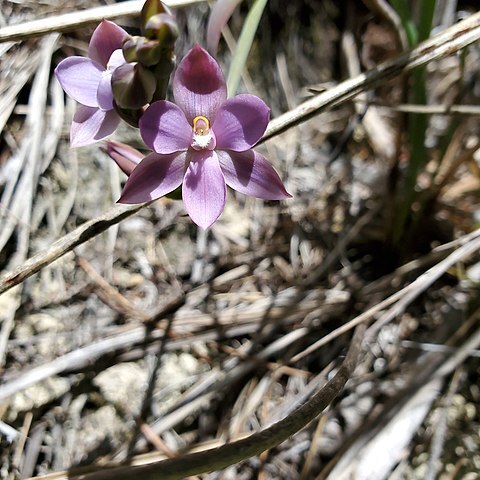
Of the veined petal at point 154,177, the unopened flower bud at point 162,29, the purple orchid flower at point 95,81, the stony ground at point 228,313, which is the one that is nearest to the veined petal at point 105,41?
the purple orchid flower at point 95,81

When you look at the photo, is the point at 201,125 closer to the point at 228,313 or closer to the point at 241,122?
the point at 241,122

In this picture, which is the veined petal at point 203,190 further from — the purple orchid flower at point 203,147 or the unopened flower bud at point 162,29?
the unopened flower bud at point 162,29

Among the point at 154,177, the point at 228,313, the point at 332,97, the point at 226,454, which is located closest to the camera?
the point at 226,454

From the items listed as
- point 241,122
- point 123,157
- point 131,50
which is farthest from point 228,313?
point 131,50

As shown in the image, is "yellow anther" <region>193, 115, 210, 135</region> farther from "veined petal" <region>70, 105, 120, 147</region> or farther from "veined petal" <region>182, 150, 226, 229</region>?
"veined petal" <region>70, 105, 120, 147</region>

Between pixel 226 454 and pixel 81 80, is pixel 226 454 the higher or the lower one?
the lower one

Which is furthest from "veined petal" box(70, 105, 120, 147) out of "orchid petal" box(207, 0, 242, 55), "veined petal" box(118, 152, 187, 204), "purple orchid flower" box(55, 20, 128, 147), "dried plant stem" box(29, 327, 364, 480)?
"dried plant stem" box(29, 327, 364, 480)
